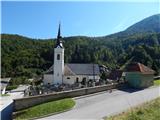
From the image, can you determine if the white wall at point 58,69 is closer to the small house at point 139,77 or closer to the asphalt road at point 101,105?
the small house at point 139,77

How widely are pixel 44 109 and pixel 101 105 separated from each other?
15.0 ft

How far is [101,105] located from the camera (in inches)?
921

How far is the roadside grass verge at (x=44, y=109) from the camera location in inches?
876

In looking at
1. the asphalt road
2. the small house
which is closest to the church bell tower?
the small house

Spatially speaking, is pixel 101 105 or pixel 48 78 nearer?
pixel 101 105

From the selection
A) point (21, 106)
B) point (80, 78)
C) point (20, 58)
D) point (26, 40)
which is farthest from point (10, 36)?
point (21, 106)

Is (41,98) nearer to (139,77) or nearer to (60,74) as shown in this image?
(139,77)

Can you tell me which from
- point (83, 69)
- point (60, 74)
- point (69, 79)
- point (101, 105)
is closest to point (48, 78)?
point (60, 74)

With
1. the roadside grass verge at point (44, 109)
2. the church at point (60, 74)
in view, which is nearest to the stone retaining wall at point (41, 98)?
the roadside grass verge at point (44, 109)

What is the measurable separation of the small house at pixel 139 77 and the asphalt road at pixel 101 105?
579cm

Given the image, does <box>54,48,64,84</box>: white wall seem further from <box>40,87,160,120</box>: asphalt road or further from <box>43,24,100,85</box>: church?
<box>40,87,160,120</box>: asphalt road

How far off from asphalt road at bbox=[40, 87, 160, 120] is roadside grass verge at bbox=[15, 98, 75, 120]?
82 cm

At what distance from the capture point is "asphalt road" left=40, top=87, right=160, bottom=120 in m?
20.4

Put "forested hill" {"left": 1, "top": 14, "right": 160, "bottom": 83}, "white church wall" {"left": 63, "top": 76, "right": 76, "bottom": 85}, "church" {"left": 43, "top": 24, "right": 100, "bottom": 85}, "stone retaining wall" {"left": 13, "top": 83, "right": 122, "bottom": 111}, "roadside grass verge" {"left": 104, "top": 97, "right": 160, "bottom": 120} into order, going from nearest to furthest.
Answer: "roadside grass verge" {"left": 104, "top": 97, "right": 160, "bottom": 120}, "stone retaining wall" {"left": 13, "top": 83, "right": 122, "bottom": 111}, "church" {"left": 43, "top": 24, "right": 100, "bottom": 85}, "white church wall" {"left": 63, "top": 76, "right": 76, "bottom": 85}, "forested hill" {"left": 1, "top": 14, "right": 160, "bottom": 83}
